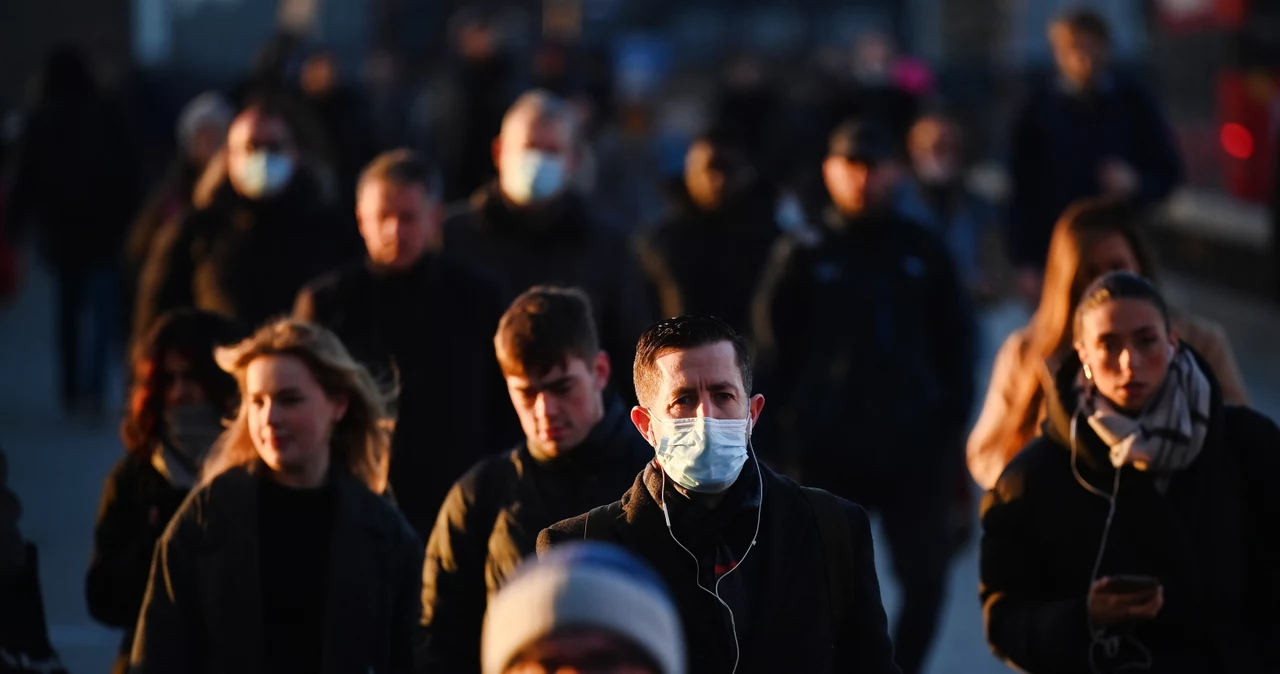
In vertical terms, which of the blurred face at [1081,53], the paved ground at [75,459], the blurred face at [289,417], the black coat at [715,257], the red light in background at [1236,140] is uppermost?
the blurred face at [1081,53]

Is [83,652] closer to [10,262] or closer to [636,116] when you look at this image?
[636,116]

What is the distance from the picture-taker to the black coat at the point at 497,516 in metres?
5.18

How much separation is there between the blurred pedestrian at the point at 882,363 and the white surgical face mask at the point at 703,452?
339 centimetres

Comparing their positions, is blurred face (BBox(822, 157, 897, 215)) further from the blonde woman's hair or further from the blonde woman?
the blonde woman

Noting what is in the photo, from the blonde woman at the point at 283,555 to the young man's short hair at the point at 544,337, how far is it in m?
0.45

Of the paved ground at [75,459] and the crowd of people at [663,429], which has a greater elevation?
the crowd of people at [663,429]

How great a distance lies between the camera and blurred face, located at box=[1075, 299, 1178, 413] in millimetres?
5273

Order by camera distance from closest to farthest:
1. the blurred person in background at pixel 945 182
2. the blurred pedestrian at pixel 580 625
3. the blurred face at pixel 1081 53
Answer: the blurred pedestrian at pixel 580 625
the blurred face at pixel 1081 53
the blurred person in background at pixel 945 182

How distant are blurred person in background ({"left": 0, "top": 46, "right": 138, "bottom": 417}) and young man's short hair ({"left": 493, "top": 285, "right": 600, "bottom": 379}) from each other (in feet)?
27.4

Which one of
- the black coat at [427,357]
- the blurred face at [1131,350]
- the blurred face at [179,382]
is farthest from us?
the black coat at [427,357]

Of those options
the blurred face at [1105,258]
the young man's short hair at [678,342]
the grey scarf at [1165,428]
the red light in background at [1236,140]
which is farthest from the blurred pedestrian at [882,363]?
the red light in background at [1236,140]

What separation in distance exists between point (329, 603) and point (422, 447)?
6.28 feet

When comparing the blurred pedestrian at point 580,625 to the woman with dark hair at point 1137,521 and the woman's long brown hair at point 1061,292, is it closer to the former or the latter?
the woman with dark hair at point 1137,521

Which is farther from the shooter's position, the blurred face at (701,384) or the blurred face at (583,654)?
the blurred face at (701,384)
